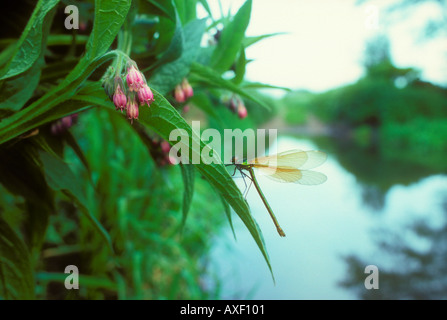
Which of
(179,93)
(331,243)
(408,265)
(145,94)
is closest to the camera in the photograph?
(145,94)

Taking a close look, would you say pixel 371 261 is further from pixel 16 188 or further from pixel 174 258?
pixel 16 188

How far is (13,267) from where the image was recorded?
241mm

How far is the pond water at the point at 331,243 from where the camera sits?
203 cm

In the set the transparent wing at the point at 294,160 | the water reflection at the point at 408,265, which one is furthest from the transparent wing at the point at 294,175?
the water reflection at the point at 408,265

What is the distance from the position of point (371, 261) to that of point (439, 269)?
1.50 ft

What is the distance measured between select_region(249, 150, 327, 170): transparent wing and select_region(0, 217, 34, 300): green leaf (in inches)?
6.1

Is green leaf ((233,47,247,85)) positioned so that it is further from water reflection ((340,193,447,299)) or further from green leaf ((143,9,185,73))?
water reflection ((340,193,447,299))

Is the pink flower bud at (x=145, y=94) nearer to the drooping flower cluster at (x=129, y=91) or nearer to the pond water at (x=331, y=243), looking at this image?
the drooping flower cluster at (x=129, y=91)

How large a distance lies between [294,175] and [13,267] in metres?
0.19

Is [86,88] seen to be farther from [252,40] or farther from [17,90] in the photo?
[252,40]

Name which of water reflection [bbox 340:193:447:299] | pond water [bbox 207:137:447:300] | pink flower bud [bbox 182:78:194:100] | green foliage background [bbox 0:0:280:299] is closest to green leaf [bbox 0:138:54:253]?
green foliage background [bbox 0:0:280:299]

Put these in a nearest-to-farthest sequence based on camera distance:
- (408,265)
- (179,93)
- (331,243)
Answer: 1. (179,93)
2. (408,265)
3. (331,243)

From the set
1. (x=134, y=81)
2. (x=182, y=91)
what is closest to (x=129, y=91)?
(x=134, y=81)

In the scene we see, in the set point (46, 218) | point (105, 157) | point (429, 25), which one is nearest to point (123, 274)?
point (105, 157)
